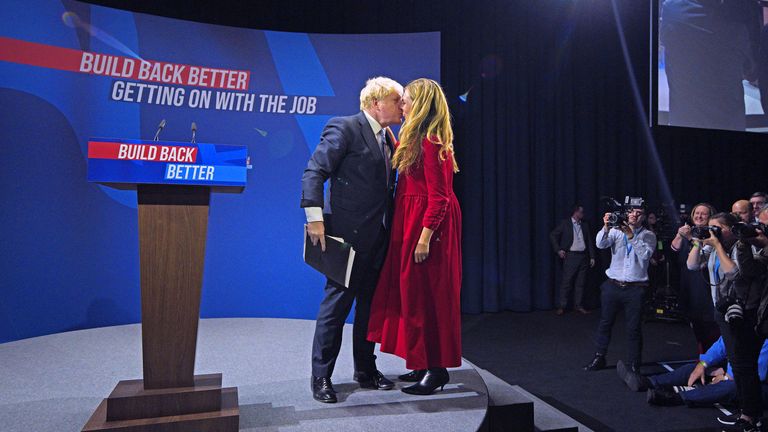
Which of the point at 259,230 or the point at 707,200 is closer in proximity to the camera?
the point at 259,230

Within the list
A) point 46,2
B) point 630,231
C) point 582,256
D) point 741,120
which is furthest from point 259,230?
point 741,120

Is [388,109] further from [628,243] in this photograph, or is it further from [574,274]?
[574,274]

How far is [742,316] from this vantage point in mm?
2721

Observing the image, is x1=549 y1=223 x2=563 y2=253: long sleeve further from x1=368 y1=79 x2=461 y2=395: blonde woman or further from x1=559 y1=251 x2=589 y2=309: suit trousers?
x1=368 y1=79 x2=461 y2=395: blonde woman

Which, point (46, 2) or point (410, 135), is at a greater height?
point (46, 2)

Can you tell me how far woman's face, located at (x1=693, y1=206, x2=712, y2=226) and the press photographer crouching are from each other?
92 cm

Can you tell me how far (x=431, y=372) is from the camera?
212 cm

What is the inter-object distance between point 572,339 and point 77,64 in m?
5.18

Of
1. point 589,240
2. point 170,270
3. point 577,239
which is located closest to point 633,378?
point 577,239

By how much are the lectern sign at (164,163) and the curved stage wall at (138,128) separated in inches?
109

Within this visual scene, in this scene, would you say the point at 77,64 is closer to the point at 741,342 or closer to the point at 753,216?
the point at 741,342

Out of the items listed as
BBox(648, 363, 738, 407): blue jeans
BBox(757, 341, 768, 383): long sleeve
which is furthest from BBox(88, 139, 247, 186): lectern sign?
BBox(757, 341, 768, 383): long sleeve

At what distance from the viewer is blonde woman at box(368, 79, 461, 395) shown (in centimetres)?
204

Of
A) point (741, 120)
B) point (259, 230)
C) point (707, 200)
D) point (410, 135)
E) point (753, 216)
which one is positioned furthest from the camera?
point (707, 200)
